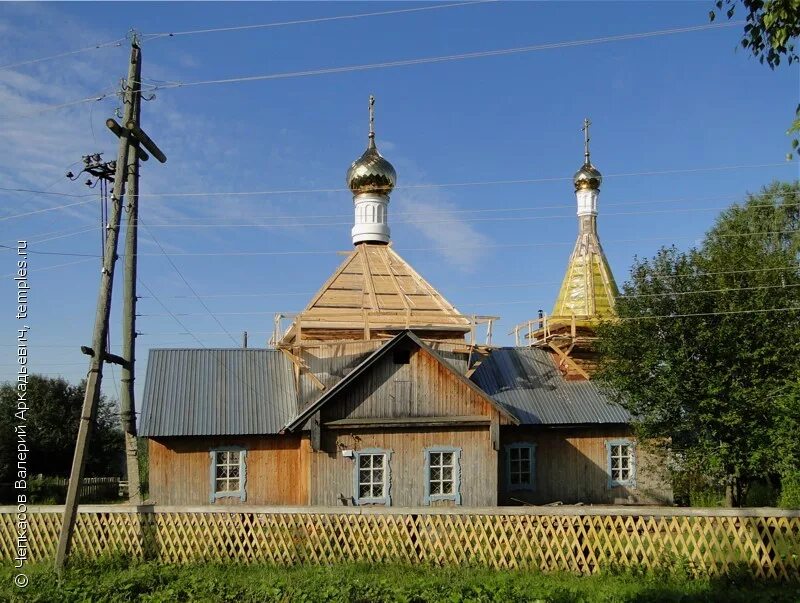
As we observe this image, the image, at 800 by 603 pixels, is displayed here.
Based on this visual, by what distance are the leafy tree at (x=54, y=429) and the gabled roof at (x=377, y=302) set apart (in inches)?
742

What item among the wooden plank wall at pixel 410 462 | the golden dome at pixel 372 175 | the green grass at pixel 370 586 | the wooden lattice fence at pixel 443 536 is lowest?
the green grass at pixel 370 586

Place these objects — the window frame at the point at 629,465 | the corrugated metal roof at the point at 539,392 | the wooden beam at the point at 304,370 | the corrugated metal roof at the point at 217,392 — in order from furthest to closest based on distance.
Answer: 1. the window frame at the point at 629,465
2. the corrugated metal roof at the point at 539,392
3. the wooden beam at the point at 304,370
4. the corrugated metal roof at the point at 217,392

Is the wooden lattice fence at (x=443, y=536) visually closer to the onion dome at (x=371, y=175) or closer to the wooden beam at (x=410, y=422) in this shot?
the wooden beam at (x=410, y=422)

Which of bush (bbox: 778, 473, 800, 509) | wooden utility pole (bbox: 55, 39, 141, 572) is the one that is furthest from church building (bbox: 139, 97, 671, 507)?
wooden utility pole (bbox: 55, 39, 141, 572)

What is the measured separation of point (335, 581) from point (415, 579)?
125 centimetres

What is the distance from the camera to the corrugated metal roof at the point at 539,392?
67.4ft

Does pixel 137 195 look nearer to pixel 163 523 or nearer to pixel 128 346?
pixel 128 346

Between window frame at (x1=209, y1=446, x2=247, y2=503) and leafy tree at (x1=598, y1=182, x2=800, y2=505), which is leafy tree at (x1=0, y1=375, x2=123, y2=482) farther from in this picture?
leafy tree at (x1=598, y1=182, x2=800, y2=505)

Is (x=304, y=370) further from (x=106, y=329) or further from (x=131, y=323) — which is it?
(x=106, y=329)

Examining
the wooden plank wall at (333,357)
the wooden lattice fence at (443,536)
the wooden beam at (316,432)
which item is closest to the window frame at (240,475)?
the wooden plank wall at (333,357)

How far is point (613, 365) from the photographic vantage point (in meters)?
18.4

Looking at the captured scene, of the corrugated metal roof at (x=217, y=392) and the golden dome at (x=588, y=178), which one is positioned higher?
the golden dome at (x=588, y=178)

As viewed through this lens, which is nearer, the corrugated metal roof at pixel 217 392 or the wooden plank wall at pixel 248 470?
the wooden plank wall at pixel 248 470

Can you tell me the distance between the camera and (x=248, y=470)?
1897cm
